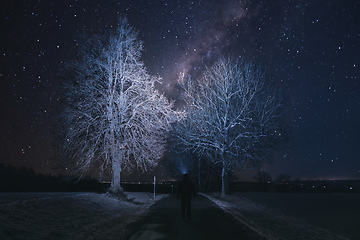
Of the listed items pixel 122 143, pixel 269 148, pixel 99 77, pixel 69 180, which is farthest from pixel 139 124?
pixel 269 148

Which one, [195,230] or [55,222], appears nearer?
[195,230]

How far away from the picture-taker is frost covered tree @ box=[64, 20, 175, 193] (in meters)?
18.0

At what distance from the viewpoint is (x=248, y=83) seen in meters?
23.4

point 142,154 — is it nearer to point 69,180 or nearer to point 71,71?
point 69,180

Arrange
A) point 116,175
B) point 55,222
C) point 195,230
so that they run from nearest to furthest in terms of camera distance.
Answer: point 195,230, point 55,222, point 116,175

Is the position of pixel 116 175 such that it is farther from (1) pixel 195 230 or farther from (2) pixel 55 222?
(1) pixel 195 230


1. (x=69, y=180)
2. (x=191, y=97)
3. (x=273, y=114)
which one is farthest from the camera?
(x=191, y=97)

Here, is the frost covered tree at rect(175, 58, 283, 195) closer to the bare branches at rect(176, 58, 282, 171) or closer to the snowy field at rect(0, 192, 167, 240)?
the bare branches at rect(176, 58, 282, 171)

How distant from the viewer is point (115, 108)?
18922 millimetres

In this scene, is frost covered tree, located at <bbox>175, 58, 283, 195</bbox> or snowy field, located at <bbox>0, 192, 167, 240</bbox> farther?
frost covered tree, located at <bbox>175, 58, 283, 195</bbox>

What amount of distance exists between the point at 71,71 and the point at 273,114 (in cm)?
1651

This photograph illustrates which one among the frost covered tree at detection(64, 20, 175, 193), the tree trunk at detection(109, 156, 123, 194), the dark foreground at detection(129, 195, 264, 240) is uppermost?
the frost covered tree at detection(64, 20, 175, 193)

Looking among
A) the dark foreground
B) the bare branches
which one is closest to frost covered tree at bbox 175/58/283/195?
the bare branches

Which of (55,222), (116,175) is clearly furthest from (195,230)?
(116,175)
